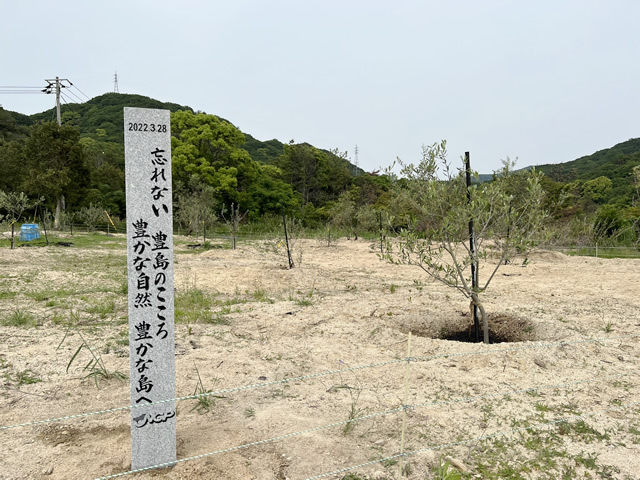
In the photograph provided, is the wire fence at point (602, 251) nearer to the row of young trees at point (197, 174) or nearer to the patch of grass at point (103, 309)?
the patch of grass at point (103, 309)

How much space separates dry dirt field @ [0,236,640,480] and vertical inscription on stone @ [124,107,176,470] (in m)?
0.27

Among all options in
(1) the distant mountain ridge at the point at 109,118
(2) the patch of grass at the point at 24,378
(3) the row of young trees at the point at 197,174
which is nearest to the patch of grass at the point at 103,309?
(2) the patch of grass at the point at 24,378

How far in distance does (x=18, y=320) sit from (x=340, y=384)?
4954 mm

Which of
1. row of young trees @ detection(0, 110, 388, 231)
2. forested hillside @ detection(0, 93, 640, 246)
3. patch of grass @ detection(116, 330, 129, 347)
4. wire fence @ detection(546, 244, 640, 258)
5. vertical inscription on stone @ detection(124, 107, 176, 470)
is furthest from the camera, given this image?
row of young trees @ detection(0, 110, 388, 231)

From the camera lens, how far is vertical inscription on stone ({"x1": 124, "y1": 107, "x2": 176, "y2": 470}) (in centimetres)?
281

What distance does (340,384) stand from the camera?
4.36 meters

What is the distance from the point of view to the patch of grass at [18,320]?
19.9ft

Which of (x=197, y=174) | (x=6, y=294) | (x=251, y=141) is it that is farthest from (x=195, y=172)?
(x=251, y=141)

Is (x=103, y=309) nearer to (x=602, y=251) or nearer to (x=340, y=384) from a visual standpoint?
(x=340, y=384)

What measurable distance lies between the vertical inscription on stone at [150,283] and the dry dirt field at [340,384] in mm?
274

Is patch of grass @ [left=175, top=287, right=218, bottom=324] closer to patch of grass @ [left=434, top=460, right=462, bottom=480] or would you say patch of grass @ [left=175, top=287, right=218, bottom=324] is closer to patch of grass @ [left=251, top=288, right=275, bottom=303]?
patch of grass @ [left=251, top=288, right=275, bottom=303]

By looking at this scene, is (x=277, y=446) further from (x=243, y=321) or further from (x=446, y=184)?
(x=446, y=184)

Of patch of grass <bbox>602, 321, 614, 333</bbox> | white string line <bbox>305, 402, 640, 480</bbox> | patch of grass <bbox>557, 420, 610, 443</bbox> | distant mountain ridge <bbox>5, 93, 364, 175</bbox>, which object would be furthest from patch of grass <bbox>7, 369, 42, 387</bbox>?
→ distant mountain ridge <bbox>5, 93, 364, 175</bbox>

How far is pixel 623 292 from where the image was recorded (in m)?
8.59
